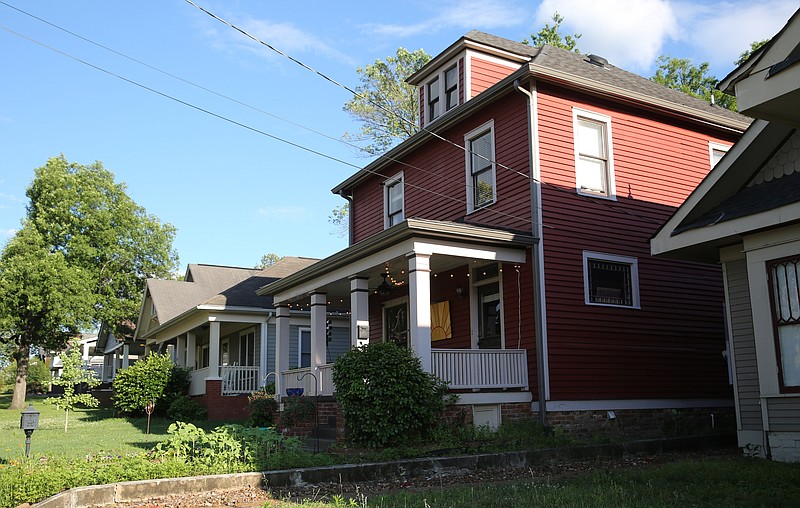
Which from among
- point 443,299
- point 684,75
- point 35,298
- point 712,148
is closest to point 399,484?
point 443,299

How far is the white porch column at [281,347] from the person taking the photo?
17.6 metres

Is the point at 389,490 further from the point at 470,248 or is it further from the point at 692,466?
the point at 470,248

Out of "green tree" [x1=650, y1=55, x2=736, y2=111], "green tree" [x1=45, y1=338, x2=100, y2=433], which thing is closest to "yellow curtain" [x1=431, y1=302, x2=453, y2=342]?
"green tree" [x1=45, y1=338, x2=100, y2=433]

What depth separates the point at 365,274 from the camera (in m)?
15.0

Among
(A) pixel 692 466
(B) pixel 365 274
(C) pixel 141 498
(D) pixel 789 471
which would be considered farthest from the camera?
(B) pixel 365 274

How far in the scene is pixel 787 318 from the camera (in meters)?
10.3

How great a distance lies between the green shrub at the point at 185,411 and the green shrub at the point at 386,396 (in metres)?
11.8

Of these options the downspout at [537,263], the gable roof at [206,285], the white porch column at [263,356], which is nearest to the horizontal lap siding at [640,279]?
the downspout at [537,263]

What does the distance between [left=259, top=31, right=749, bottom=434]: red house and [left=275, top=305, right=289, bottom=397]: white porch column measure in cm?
15

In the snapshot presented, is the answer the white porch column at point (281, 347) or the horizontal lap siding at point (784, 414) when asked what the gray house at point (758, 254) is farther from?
the white porch column at point (281, 347)

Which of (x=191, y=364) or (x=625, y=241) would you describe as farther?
(x=191, y=364)

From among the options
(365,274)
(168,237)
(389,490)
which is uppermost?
(168,237)

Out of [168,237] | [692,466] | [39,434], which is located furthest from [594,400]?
[168,237]

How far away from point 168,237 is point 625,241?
38.4 m
